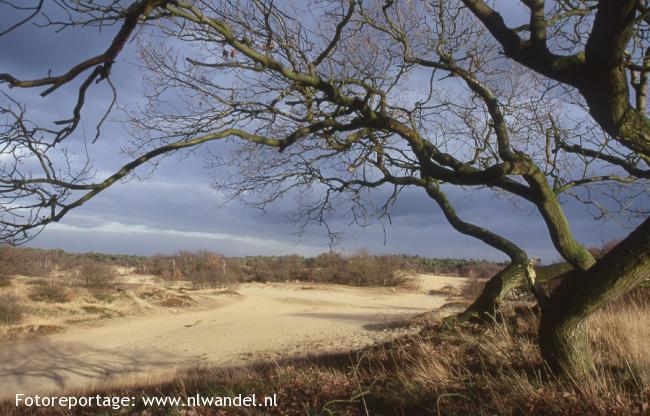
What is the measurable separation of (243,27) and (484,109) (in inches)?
203

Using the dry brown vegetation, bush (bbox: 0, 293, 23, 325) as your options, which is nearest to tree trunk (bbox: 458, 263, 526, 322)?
the dry brown vegetation

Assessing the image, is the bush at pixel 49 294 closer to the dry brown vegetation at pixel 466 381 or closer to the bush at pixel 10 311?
the bush at pixel 10 311

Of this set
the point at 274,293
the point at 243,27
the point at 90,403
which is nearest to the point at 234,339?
the point at 90,403

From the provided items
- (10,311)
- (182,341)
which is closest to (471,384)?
(182,341)

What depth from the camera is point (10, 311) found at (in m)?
18.9

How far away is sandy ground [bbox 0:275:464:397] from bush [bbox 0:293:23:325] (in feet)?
8.00

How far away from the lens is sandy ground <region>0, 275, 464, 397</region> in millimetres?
12000

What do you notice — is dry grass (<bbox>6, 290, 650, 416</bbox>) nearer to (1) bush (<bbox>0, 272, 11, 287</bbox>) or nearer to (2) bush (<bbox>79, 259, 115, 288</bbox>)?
(1) bush (<bbox>0, 272, 11, 287</bbox>)

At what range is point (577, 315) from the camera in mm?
4145

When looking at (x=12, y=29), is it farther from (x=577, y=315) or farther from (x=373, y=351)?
(x=373, y=351)

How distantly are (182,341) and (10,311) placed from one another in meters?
7.74

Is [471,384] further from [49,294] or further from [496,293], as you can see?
[49,294]

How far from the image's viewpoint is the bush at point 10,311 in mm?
18570

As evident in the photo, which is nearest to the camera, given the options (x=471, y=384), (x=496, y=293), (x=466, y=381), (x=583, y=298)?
(x=583, y=298)
